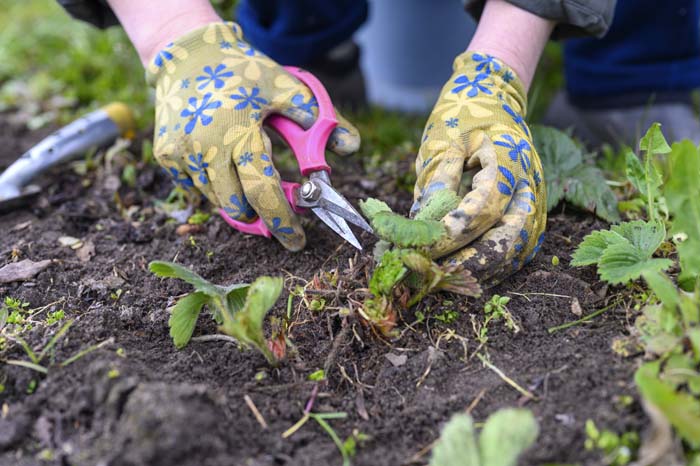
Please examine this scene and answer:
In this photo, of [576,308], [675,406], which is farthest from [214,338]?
[675,406]

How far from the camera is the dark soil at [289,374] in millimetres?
1271

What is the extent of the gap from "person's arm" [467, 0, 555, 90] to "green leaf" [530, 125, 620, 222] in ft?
0.74

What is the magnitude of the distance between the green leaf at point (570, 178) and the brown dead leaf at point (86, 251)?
58.2 inches

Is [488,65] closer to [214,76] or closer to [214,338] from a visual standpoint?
[214,76]

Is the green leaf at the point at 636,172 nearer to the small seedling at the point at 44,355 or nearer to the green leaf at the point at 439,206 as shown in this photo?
the green leaf at the point at 439,206

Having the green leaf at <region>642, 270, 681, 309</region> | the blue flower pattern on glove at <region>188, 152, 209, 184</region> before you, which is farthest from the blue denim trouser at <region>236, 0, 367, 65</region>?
the green leaf at <region>642, 270, 681, 309</region>

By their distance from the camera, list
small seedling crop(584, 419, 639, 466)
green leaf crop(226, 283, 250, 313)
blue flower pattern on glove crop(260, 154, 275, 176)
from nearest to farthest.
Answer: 1. small seedling crop(584, 419, 639, 466)
2. green leaf crop(226, 283, 250, 313)
3. blue flower pattern on glove crop(260, 154, 275, 176)

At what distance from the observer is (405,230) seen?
4.53ft

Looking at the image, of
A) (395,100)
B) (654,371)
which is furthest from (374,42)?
(654,371)

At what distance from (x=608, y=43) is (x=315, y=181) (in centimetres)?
197

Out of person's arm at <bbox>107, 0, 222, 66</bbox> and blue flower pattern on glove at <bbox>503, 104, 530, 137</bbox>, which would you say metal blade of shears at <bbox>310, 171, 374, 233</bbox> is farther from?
person's arm at <bbox>107, 0, 222, 66</bbox>

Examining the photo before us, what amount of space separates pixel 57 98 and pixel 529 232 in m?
2.68

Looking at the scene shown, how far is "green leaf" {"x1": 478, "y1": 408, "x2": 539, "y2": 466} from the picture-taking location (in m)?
1.11

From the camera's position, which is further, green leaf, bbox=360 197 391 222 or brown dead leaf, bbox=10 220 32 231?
brown dead leaf, bbox=10 220 32 231
